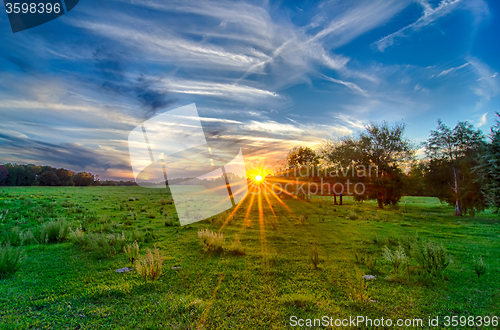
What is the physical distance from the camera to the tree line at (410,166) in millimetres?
26281

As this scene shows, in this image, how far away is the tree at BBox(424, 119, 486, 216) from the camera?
25.7m

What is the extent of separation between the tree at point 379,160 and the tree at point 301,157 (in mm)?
20544

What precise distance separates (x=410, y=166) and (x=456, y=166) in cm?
555

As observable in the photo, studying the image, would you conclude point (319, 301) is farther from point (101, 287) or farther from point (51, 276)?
point (51, 276)

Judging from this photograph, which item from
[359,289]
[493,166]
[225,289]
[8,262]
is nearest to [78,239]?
[8,262]

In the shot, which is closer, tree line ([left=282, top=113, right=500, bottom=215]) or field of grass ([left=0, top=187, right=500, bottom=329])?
field of grass ([left=0, top=187, right=500, bottom=329])

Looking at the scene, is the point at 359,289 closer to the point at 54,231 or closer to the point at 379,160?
the point at 54,231

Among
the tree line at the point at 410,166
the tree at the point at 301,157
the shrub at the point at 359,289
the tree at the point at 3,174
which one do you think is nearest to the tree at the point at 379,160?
the tree line at the point at 410,166

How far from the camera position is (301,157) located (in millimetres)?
59094

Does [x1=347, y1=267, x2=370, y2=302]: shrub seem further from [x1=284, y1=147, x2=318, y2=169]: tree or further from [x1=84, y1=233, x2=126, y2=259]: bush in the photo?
[x1=284, y1=147, x2=318, y2=169]: tree

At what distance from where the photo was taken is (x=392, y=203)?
106 feet

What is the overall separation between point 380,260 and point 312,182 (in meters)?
35.9

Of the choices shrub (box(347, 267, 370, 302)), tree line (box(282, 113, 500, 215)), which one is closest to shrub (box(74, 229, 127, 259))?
shrub (box(347, 267, 370, 302))

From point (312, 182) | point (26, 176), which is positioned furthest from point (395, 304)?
point (26, 176)
